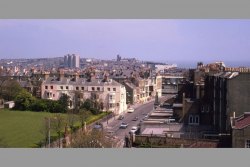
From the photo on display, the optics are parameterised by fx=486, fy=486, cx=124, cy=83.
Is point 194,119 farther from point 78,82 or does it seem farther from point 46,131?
point 46,131

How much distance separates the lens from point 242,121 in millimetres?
8461

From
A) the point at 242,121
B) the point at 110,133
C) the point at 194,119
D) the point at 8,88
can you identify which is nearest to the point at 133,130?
the point at 110,133

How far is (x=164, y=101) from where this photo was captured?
10609 mm

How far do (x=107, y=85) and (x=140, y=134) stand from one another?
5.29ft

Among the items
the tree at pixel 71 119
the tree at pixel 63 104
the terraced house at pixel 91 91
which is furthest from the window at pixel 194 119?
the tree at pixel 63 104

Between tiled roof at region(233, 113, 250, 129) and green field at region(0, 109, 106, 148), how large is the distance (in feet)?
9.20

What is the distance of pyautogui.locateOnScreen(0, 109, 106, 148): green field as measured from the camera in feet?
30.3

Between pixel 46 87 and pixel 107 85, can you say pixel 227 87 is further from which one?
pixel 46 87

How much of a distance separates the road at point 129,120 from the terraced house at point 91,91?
28 centimetres

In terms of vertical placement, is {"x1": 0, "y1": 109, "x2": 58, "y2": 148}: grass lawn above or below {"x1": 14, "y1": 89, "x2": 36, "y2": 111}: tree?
below

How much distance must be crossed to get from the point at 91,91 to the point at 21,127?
161cm

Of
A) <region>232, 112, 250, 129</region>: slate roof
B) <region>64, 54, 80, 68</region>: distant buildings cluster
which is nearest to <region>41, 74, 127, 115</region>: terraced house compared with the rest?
<region>64, 54, 80, 68</region>: distant buildings cluster

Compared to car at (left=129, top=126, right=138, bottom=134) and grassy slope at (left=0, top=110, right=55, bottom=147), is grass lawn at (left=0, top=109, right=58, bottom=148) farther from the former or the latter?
car at (left=129, top=126, right=138, bottom=134)

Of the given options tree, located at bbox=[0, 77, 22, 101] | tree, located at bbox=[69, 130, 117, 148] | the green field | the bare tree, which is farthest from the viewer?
tree, located at bbox=[0, 77, 22, 101]
